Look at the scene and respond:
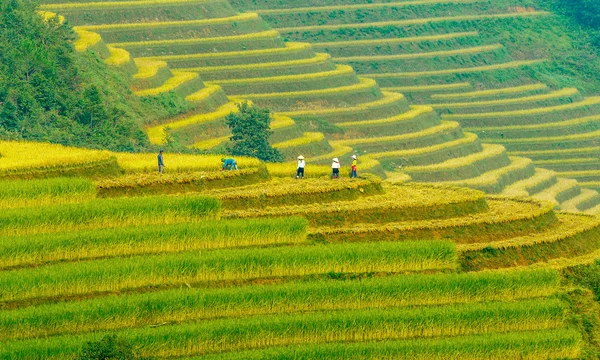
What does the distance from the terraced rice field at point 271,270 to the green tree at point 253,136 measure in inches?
883

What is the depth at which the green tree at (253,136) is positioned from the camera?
7081 centimetres

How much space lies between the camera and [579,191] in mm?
87938

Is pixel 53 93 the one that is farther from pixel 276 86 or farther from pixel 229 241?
pixel 276 86

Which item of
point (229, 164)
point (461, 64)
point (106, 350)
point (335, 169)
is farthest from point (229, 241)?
point (461, 64)

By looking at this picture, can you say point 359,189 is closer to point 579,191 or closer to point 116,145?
point 116,145

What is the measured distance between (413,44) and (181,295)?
233ft

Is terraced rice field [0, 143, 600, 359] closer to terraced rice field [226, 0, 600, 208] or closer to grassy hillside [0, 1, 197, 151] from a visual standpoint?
grassy hillside [0, 1, 197, 151]

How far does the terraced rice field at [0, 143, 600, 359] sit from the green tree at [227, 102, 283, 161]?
73.6 feet

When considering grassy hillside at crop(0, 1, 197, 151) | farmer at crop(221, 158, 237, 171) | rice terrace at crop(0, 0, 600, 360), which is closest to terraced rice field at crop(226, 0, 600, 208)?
rice terrace at crop(0, 0, 600, 360)

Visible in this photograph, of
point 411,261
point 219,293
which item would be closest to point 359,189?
point 411,261

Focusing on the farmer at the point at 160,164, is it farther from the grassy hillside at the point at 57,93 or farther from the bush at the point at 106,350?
the bush at the point at 106,350

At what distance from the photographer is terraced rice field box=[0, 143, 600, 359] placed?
38.2m

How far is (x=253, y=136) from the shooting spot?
7131 cm

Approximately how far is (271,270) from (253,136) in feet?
99.4
